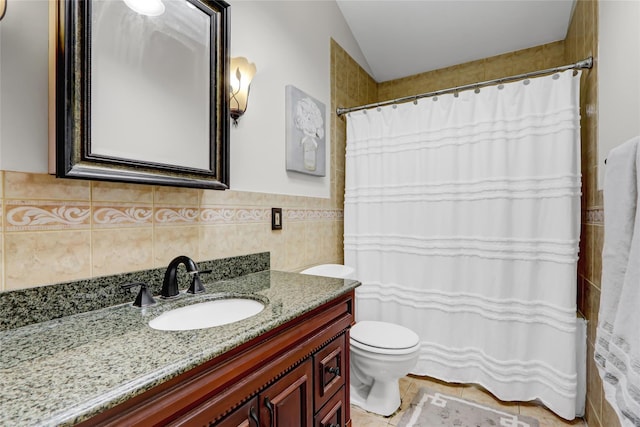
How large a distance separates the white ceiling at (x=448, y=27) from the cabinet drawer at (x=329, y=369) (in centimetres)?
237

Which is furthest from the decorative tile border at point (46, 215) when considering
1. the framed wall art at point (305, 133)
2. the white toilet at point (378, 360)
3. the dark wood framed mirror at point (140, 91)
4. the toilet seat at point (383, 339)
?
the toilet seat at point (383, 339)

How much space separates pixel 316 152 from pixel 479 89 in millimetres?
1105

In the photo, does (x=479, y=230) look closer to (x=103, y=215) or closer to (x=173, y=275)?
(x=173, y=275)

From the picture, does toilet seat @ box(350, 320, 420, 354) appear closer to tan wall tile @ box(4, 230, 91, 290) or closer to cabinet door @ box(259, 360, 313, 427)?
cabinet door @ box(259, 360, 313, 427)

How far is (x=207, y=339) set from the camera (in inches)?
28.3

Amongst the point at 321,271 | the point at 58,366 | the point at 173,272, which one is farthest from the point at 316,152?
the point at 58,366

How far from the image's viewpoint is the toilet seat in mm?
1658

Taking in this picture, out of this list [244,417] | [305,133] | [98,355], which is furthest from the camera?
[305,133]

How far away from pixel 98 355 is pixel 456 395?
80.3 inches

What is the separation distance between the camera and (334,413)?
1.16 metres

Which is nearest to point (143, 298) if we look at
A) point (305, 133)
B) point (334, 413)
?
point (334, 413)

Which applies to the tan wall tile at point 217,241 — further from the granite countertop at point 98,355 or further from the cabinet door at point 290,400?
the cabinet door at point 290,400

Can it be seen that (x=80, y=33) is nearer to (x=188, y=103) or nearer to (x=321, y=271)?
(x=188, y=103)

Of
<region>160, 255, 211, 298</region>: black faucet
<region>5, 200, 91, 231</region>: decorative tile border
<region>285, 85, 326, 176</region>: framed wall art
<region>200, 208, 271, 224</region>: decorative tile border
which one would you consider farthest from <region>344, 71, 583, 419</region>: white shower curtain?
<region>5, 200, 91, 231</region>: decorative tile border
